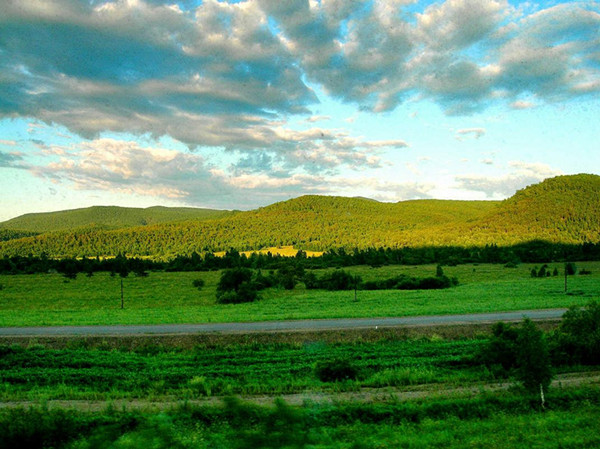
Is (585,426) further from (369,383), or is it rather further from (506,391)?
(369,383)

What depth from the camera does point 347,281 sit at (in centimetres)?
5747

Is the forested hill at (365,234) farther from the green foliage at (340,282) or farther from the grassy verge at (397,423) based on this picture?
the grassy verge at (397,423)

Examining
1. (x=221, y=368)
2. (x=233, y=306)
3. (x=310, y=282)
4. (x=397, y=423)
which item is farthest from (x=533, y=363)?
(x=310, y=282)

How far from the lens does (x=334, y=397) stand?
12086 mm

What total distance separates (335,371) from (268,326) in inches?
338

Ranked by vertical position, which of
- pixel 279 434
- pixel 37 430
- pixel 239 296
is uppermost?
pixel 279 434

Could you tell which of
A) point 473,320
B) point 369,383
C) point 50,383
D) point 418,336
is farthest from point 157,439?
point 473,320

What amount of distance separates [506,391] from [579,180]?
182 m

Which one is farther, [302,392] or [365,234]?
[365,234]

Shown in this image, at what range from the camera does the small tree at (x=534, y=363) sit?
36.3 feet

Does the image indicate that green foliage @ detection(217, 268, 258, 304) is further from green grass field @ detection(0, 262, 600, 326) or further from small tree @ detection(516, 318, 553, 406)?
small tree @ detection(516, 318, 553, 406)

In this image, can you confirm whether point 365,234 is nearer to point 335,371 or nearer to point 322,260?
point 322,260

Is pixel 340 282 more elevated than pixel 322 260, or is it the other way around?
pixel 322 260

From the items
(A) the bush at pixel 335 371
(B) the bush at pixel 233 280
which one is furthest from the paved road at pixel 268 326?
(B) the bush at pixel 233 280
